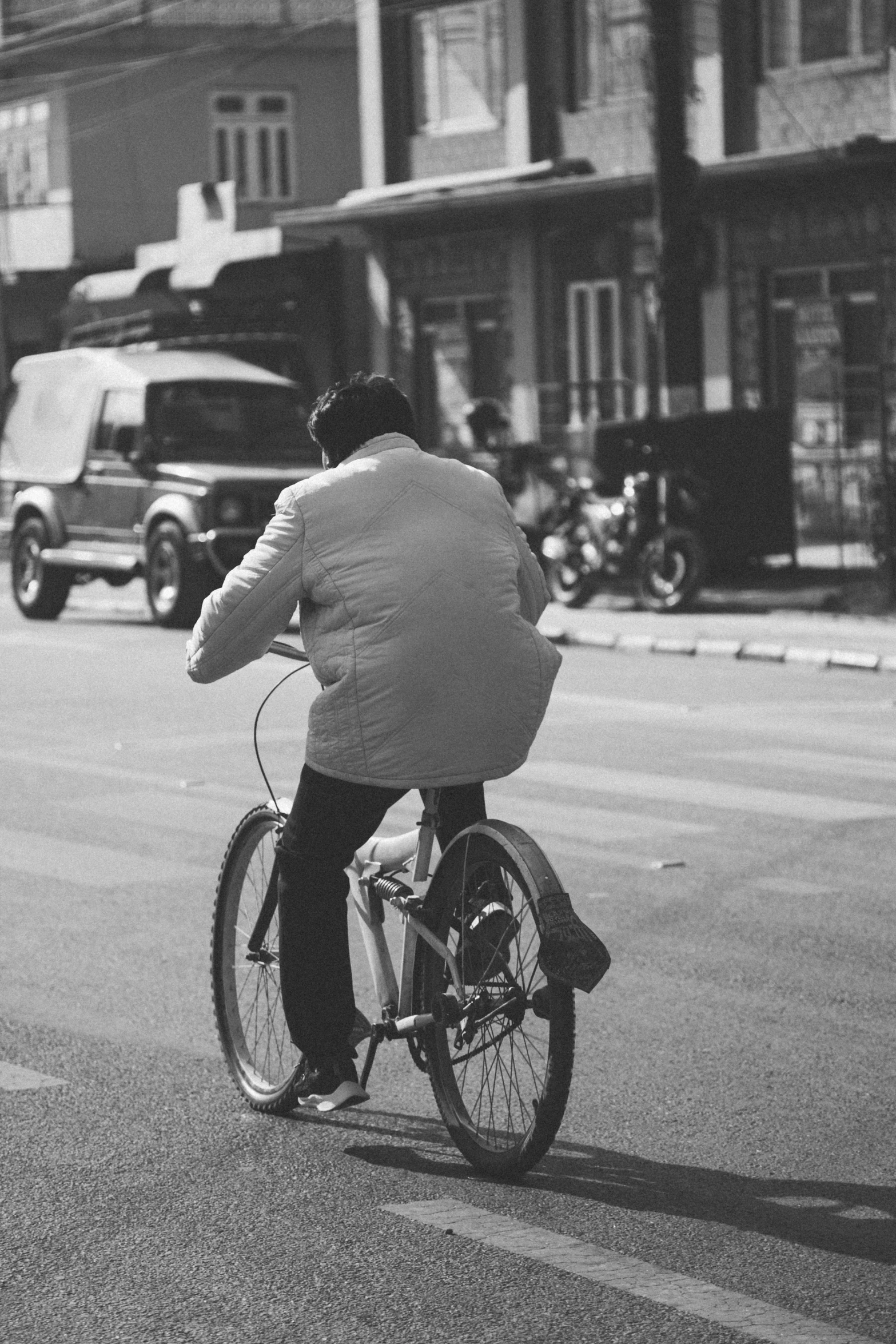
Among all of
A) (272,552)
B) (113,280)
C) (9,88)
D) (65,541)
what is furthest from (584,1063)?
(9,88)

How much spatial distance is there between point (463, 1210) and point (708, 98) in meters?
23.3

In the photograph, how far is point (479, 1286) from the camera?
4449mm

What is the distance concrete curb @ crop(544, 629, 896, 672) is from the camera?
53.7ft

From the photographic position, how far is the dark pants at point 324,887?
5.32 m

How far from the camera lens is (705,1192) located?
505 cm

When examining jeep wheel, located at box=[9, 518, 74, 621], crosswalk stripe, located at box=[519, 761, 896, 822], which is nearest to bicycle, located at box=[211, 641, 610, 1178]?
crosswalk stripe, located at box=[519, 761, 896, 822]

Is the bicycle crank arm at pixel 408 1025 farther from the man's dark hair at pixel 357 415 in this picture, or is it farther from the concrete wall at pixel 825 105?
the concrete wall at pixel 825 105

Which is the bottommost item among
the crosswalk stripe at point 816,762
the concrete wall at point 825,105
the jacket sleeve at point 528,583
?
the crosswalk stripe at point 816,762

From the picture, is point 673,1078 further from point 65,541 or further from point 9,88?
point 9,88

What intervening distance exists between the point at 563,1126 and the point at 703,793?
16.0ft

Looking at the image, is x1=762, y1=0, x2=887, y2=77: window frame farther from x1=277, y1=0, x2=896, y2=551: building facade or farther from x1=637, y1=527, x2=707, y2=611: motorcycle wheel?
x1=637, y1=527, x2=707, y2=611: motorcycle wheel

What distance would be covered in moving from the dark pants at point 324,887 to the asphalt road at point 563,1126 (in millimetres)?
285

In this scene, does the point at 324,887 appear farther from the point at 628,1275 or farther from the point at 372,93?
the point at 372,93

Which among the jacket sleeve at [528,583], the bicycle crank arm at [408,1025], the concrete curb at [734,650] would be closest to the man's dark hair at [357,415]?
the jacket sleeve at [528,583]
